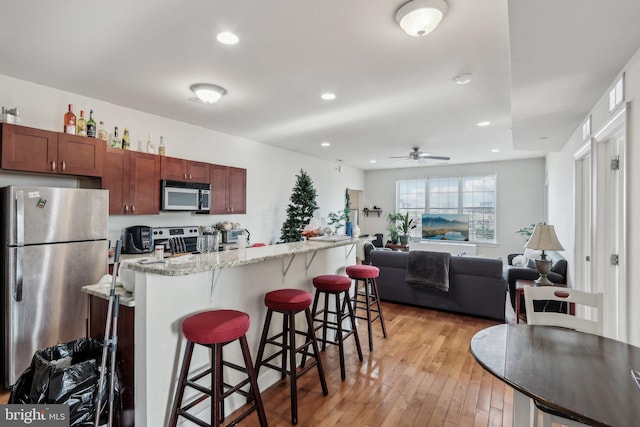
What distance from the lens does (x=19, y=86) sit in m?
2.97

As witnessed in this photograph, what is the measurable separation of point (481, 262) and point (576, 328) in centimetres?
223

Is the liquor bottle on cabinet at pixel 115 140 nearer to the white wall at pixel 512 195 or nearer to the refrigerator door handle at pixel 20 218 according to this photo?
the refrigerator door handle at pixel 20 218

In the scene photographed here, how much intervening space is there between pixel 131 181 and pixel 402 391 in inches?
134

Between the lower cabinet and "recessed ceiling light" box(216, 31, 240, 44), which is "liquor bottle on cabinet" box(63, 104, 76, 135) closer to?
"recessed ceiling light" box(216, 31, 240, 44)

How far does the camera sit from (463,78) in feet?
9.56

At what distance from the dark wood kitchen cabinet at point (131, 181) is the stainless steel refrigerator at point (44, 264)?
39 centimetres

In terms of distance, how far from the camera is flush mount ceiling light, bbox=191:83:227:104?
3.09 metres

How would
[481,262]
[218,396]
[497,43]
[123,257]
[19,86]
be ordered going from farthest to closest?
[481,262] → [123,257] → [19,86] → [497,43] → [218,396]

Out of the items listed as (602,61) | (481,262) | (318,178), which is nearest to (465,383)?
(481,262)

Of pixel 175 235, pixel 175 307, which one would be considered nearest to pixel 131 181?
pixel 175 235

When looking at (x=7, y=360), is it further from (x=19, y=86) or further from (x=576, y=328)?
(x=576, y=328)

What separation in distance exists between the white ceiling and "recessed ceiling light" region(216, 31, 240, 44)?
5cm

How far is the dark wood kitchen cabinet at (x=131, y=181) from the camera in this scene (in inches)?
132

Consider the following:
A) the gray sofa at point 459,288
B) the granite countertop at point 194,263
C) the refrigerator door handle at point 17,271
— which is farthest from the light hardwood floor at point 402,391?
the refrigerator door handle at point 17,271
